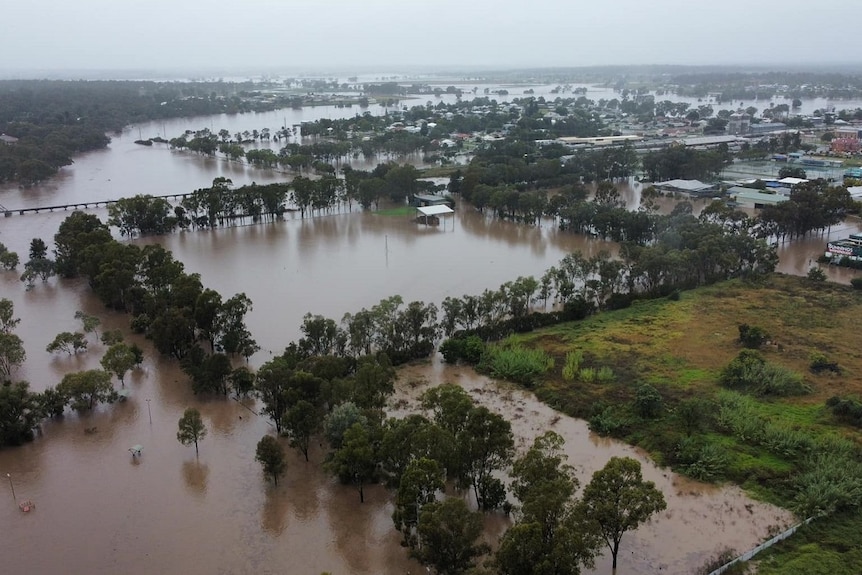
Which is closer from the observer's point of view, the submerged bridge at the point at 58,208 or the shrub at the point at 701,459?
the shrub at the point at 701,459

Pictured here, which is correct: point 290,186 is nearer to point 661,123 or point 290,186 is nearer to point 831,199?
point 831,199

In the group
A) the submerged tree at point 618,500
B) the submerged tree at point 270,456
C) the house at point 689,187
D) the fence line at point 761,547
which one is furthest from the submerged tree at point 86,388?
the house at point 689,187

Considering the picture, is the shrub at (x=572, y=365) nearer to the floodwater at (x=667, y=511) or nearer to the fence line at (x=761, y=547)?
the floodwater at (x=667, y=511)

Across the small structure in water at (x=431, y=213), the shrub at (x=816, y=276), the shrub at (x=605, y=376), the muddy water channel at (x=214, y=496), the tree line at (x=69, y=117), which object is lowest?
the muddy water channel at (x=214, y=496)

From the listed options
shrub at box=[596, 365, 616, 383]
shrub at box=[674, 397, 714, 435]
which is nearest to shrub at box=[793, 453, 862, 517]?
shrub at box=[674, 397, 714, 435]

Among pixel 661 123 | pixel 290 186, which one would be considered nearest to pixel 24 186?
pixel 290 186

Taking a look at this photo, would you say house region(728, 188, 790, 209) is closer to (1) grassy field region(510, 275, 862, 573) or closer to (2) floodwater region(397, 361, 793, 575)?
(1) grassy field region(510, 275, 862, 573)
